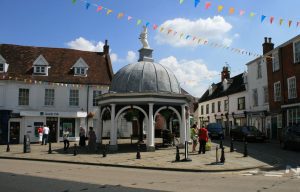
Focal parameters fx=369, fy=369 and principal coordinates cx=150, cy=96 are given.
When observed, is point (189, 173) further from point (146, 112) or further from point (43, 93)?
point (43, 93)

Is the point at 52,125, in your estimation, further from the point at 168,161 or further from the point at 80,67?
the point at 168,161

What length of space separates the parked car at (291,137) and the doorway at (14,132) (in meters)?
24.1

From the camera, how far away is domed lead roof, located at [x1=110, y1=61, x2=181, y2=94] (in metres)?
25.5

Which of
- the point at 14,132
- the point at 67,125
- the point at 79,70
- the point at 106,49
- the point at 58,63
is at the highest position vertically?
the point at 106,49

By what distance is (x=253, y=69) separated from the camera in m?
42.8

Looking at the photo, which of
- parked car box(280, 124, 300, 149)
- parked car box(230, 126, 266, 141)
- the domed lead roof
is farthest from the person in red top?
parked car box(230, 126, 266, 141)

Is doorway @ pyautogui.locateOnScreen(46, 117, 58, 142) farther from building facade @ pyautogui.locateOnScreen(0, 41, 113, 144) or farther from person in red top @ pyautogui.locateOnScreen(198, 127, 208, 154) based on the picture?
person in red top @ pyautogui.locateOnScreen(198, 127, 208, 154)

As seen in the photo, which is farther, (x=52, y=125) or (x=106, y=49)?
(x=106, y=49)

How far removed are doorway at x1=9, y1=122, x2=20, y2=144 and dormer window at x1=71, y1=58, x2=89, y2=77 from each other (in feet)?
26.1

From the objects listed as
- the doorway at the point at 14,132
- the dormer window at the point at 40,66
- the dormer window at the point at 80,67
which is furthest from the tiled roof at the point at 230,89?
the doorway at the point at 14,132

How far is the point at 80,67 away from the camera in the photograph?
1544 inches

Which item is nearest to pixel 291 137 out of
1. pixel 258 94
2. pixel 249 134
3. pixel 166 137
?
pixel 249 134

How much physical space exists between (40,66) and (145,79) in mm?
16376

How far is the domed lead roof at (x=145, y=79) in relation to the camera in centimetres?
2550
